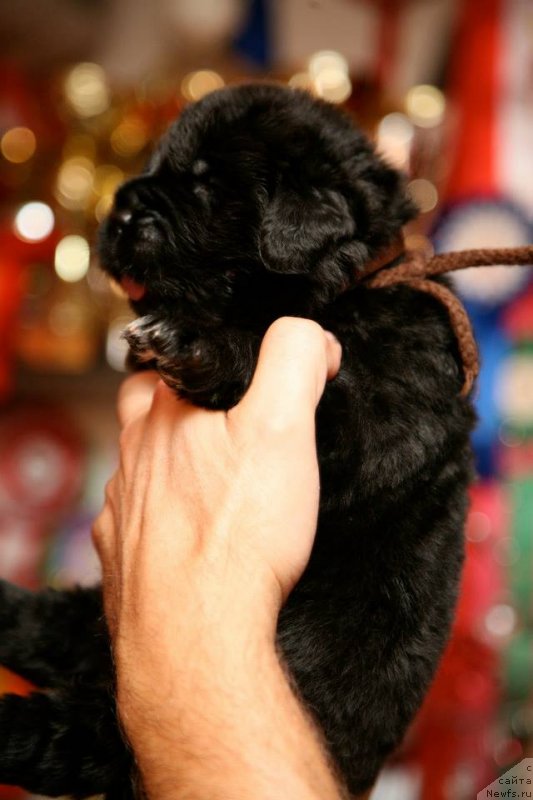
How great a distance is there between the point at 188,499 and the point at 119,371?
1590 millimetres

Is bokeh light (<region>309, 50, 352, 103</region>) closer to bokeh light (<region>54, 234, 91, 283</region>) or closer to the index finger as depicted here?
bokeh light (<region>54, 234, 91, 283</region>)

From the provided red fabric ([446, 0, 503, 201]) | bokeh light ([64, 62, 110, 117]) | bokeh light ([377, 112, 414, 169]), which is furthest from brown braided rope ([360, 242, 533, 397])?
red fabric ([446, 0, 503, 201])

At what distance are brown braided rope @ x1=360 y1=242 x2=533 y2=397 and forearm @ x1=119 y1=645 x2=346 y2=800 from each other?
19.9 inches

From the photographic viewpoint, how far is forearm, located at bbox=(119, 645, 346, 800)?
76 cm

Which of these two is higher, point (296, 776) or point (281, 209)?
point (281, 209)

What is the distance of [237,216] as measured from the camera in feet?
3.68

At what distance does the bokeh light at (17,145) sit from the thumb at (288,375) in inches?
58.6

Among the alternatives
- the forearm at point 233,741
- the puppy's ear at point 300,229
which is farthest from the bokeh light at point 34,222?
the forearm at point 233,741

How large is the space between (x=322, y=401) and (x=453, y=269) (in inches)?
11.0

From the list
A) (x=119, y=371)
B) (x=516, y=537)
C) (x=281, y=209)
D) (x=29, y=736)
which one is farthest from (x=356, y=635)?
(x=119, y=371)

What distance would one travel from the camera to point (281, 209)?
3.51 ft

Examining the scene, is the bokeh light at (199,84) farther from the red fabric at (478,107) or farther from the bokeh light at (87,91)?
the red fabric at (478,107)

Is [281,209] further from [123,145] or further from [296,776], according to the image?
[123,145]

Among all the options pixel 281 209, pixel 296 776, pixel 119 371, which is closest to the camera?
pixel 296 776
